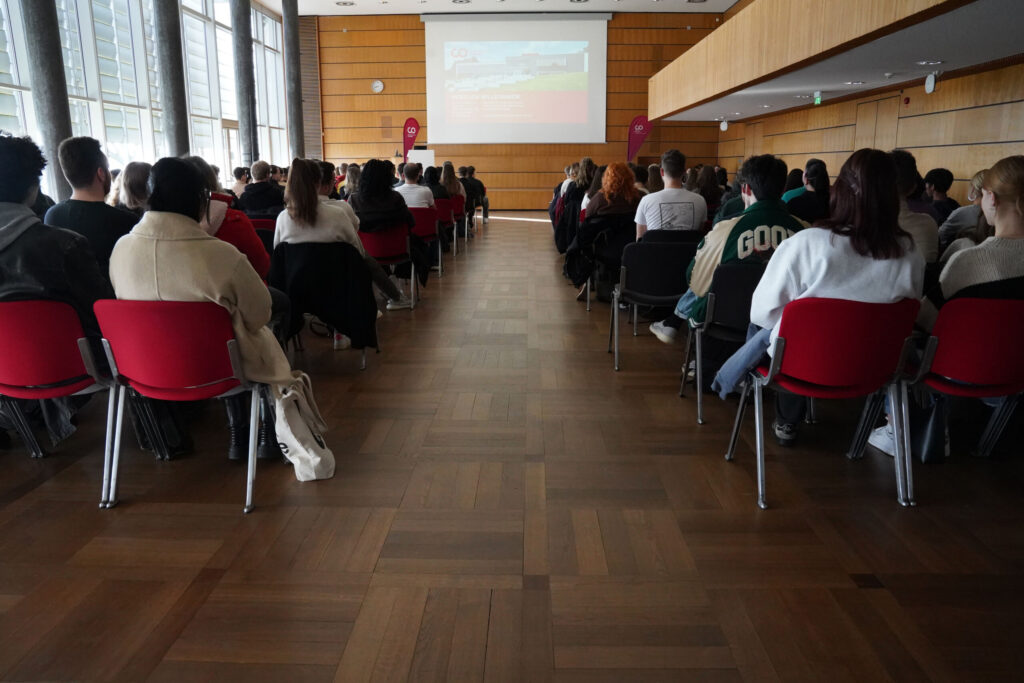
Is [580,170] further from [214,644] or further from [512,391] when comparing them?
[214,644]

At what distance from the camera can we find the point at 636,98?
53.7ft

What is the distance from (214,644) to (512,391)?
7.00 feet

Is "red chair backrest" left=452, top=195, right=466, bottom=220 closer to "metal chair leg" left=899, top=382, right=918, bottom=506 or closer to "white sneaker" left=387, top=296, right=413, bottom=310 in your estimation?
"white sneaker" left=387, top=296, right=413, bottom=310

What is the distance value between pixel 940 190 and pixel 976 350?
3746 mm

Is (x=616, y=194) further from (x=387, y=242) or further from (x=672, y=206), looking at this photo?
(x=387, y=242)

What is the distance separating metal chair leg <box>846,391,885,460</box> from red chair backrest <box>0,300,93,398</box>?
2928 mm

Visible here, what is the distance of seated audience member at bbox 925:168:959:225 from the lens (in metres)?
5.25

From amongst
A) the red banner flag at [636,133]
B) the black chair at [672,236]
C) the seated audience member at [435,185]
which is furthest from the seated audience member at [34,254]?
the red banner flag at [636,133]

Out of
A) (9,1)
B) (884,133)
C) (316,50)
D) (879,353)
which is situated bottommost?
(879,353)

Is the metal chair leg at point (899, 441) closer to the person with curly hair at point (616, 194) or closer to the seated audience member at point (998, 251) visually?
the seated audience member at point (998, 251)

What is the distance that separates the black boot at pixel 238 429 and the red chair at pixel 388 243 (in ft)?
7.97

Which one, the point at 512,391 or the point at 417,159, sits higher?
the point at 417,159

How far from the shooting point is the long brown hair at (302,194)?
3826mm

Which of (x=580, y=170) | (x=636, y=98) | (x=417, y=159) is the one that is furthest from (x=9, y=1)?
(x=636, y=98)
